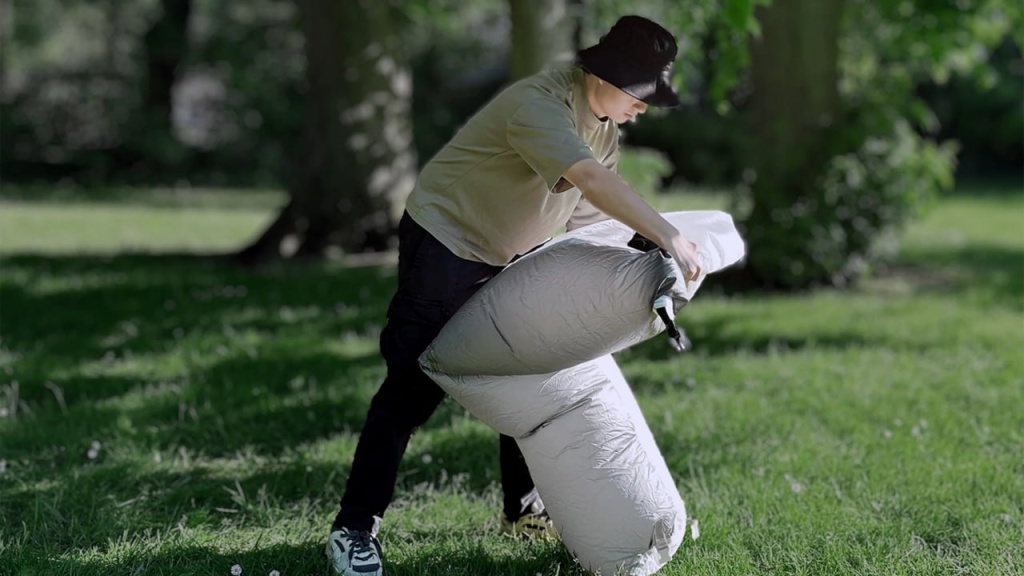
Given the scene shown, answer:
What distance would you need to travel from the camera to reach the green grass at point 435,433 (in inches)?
150

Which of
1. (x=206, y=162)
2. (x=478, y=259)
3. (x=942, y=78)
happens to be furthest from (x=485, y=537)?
(x=206, y=162)

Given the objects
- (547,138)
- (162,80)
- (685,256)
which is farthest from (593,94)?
(162,80)

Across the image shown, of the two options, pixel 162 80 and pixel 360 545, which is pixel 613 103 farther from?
pixel 162 80

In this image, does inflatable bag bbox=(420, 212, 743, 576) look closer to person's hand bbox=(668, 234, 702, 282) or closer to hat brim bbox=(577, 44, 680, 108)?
person's hand bbox=(668, 234, 702, 282)

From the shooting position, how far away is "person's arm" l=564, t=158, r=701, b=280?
10.2 ft

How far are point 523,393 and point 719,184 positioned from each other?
15545mm

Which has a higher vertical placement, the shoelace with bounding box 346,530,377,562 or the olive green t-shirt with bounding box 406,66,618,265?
the olive green t-shirt with bounding box 406,66,618,265

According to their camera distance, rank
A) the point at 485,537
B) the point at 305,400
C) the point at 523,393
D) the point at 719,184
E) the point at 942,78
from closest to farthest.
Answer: the point at 523,393 → the point at 485,537 → the point at 305,400 → the point at 942,78 → the point at 719,184

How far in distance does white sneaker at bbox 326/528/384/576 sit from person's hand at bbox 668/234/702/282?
1.31m

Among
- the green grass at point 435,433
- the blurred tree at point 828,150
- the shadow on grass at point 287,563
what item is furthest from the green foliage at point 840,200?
the shadow on grass at point 287,563

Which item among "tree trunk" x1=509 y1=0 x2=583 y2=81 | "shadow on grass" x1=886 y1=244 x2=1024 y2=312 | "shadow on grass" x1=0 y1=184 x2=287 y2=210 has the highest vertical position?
"tree trunk" x1=509 y1=0 x2=583 y2=81

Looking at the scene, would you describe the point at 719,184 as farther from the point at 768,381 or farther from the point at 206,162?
the point at 768,381

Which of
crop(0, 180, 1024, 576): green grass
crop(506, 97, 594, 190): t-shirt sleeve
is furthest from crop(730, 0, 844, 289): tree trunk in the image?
crop(506, 97, 594, 190): t-shirt sleeve

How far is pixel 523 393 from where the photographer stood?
3.50m
